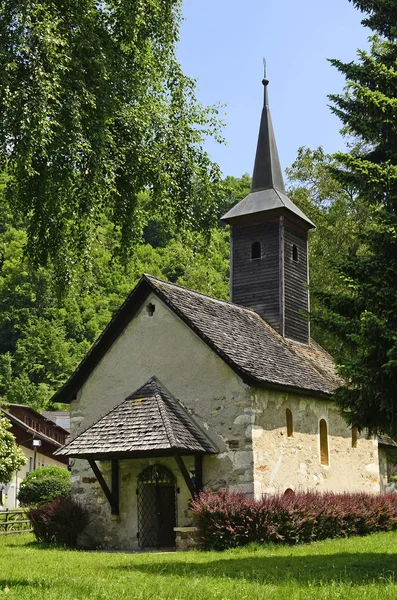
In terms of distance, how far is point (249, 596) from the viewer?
28.2 feet

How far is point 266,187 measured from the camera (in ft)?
80.8

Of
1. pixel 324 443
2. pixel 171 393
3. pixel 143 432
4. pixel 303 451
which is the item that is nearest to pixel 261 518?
pixel 143 432

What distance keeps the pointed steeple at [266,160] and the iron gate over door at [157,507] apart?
10740 mm

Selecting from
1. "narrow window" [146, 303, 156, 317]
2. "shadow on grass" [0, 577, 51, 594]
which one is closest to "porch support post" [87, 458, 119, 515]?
"narrow window" [146, 303, 156, 317]

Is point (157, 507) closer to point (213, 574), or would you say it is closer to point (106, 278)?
point (213, 574)

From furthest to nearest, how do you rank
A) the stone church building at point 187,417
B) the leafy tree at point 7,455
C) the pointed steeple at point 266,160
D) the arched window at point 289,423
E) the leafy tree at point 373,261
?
the leafy tree at point 7,455 → the pointed steeple at point 266,160 → the arched window at point 289,423 → the stone church building at point 187,417 → the leafy tree at point 373,261

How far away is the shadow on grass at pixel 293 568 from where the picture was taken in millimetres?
10203

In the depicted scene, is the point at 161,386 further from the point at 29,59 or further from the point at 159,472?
the point at 29,59

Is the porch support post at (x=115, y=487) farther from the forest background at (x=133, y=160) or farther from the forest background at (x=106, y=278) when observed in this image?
the forest background at (x=133, y=160)

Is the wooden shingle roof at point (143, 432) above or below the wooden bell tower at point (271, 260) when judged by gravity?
below

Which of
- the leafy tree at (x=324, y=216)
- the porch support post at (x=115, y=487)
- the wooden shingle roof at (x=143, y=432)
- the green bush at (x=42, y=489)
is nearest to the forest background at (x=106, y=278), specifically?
the leafy tree at (x=324, y=216)

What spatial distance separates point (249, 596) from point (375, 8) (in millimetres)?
10189

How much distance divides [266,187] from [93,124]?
14949 mm

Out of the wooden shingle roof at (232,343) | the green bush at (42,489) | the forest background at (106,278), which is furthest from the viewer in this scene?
the green bush at (42,489)
